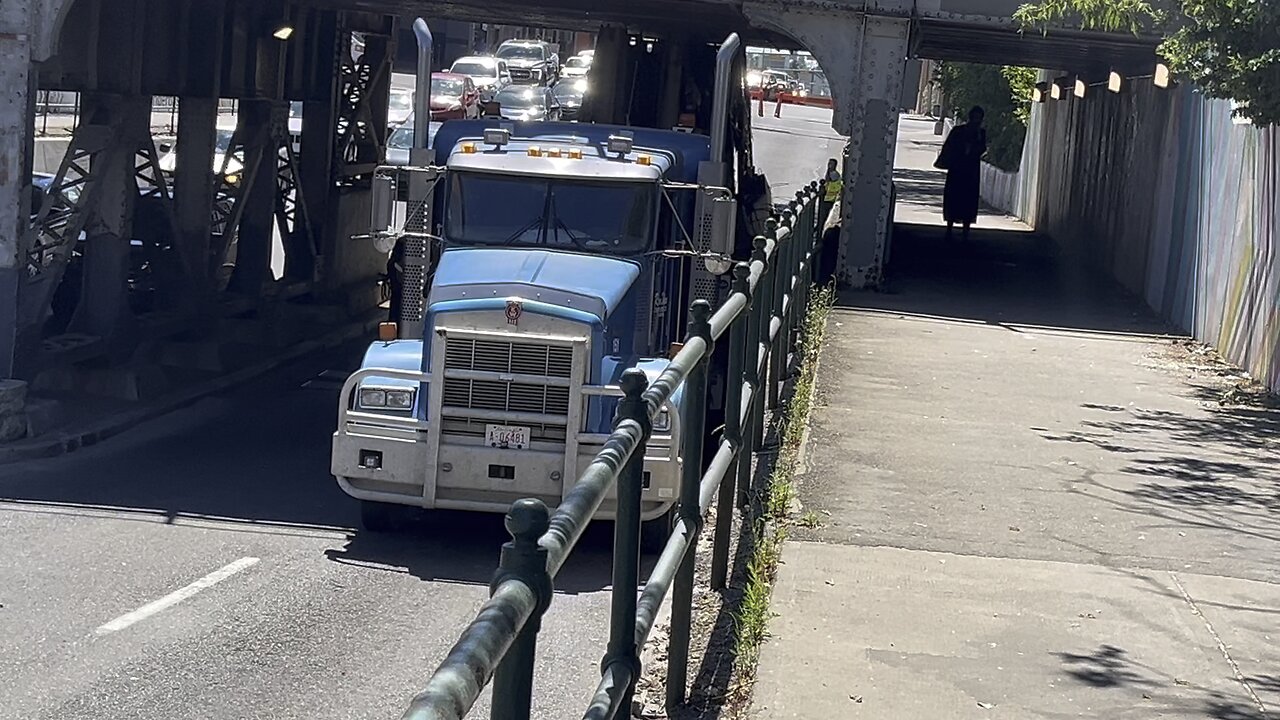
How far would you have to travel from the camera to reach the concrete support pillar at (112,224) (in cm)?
1706

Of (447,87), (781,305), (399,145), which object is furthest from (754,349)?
(447,87)

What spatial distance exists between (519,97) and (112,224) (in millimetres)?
32787

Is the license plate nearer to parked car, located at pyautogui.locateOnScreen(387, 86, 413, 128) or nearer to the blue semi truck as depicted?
the blue semi truck

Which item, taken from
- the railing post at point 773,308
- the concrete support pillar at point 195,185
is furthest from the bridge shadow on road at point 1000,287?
the concrete support pillar at point 195,185

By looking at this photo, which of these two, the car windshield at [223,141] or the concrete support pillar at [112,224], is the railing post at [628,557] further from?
the car windshield at [223,141]

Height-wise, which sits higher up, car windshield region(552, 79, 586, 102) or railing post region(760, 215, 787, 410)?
car windshield region(552, 79, 586, 102)

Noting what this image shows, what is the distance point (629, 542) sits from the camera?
14.1ft

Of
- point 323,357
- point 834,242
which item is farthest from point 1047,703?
point 834,242

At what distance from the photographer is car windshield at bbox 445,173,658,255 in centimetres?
1130

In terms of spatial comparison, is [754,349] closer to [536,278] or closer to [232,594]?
[536,278]

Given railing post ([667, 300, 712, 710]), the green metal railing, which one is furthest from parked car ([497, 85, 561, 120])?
railing post ([667, 300, 712, 710])

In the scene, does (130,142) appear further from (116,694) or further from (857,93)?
(116,694)

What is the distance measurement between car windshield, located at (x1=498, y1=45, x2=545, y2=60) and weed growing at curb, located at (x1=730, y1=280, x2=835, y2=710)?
50767mm

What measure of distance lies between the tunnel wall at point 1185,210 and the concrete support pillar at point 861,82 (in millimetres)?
3190
